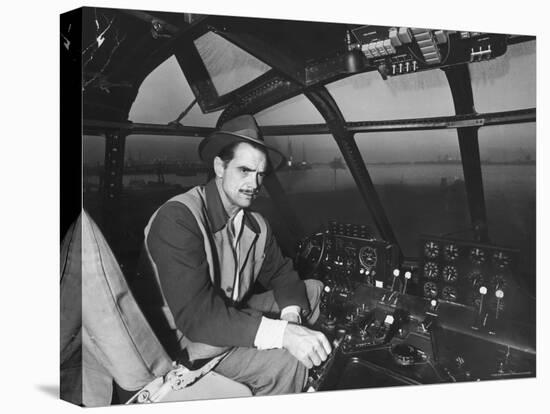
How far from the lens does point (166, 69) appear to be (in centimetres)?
454

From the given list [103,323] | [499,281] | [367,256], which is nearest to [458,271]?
[499,281]

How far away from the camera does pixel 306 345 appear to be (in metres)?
4.89

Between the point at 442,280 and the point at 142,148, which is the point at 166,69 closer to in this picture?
the point at 142,148

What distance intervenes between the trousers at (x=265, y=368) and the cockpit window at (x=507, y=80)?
2141mm

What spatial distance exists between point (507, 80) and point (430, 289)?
1.65 metres

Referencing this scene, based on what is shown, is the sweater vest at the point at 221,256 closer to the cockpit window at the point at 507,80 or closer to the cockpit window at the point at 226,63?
the cockpit window at the point at 226,63

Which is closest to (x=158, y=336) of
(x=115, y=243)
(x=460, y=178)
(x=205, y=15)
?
(x=115, y=243)

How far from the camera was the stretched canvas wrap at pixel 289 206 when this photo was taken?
14.3 feet

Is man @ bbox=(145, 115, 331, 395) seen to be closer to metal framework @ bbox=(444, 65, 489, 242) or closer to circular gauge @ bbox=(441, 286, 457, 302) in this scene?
circular gauge @ bbox=(441, 286, 457, 302)

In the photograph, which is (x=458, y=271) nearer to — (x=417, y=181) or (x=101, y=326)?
(x=417, y=181)

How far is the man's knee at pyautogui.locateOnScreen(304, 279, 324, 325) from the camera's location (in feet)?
16.7

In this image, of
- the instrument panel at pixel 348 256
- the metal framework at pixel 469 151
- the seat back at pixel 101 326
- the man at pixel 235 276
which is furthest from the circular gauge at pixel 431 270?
the seat back at pixel 101 326

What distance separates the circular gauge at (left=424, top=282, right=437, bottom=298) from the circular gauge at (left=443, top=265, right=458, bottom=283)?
10 cm

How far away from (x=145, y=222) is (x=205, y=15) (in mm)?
1347
